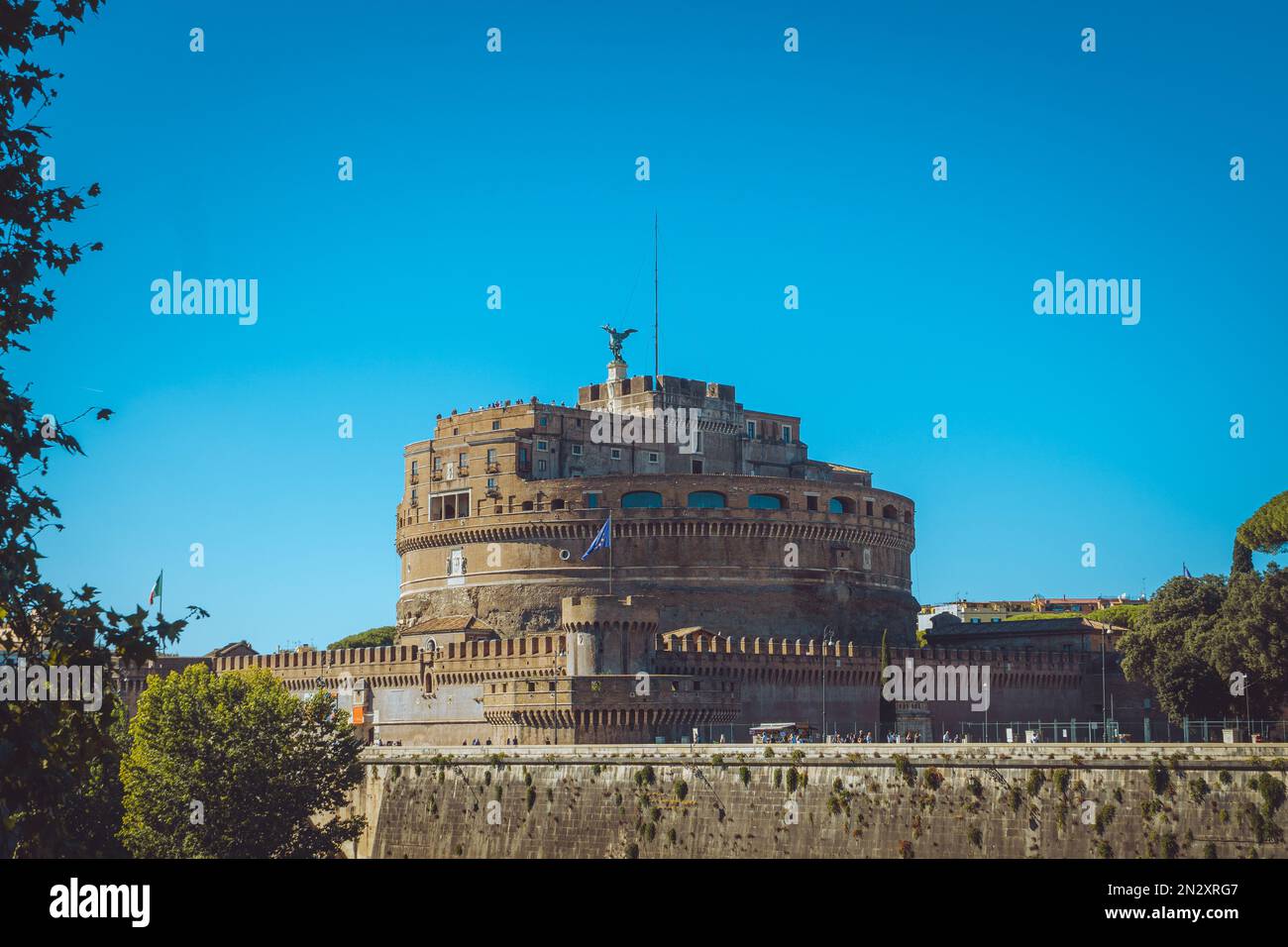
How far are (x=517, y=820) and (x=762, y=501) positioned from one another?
36062mm

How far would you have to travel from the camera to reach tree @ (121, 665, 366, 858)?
62.8 meters


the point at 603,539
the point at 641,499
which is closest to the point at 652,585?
the point at 641,499

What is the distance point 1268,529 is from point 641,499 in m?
33.8

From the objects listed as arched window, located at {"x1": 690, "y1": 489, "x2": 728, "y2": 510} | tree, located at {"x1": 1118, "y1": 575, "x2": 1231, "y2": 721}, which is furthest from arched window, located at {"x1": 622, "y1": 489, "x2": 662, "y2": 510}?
tree, located at {"x1": 1118, "y1": 575, "x2": 1231, "y2": 721}

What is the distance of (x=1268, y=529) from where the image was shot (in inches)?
3460

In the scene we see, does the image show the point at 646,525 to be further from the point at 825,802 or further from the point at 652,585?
the point at 825,802

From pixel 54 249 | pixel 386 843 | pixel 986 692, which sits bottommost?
pixel 386 843

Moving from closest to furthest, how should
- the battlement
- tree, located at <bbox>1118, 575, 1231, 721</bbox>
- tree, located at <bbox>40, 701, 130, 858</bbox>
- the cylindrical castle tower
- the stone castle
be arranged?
tree, located at <bbox>40, 701, 130, 858</bbox>, tree, located at <bbox>1118, 575, 1231, 721</bbox>, the stone castle, the battlement, the cylindrical castle tower

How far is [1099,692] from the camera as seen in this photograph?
97.2 metres

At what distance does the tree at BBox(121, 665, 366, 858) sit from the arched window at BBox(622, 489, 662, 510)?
2955 centimetres

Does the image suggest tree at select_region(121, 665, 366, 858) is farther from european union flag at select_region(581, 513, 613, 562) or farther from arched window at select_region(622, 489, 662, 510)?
arched window at select_region(622, 489, 662, 510)
